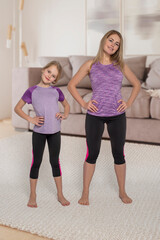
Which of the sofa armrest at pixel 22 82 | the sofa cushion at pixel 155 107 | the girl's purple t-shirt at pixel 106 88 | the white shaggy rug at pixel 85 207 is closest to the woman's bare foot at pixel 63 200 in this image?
the white shaggy rug at pixel 85 207

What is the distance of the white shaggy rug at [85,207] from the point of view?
1.14m

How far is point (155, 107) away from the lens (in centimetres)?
253

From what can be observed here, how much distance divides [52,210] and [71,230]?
204 millimetres

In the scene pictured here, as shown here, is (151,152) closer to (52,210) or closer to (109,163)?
(109,163)

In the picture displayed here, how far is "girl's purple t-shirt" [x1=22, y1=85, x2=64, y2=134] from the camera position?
1.31m

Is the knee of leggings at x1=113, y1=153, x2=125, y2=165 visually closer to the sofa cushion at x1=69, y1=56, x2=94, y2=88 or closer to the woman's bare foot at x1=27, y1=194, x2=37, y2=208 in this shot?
the woman's bare foot at x1=27, y1=194, x2=37, y2=208

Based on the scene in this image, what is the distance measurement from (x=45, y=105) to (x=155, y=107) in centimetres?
146

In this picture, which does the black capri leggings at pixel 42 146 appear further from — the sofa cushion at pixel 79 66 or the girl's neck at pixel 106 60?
the sofa cushion at pixel 79 66

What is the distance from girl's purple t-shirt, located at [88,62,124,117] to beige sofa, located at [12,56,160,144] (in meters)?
1.27

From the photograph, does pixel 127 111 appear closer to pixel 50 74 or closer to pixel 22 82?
pixel 22 82

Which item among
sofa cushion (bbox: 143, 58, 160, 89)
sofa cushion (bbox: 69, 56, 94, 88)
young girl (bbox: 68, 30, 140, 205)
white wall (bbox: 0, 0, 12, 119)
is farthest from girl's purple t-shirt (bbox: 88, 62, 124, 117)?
white wall (bbox: 0, 0, 12, 119)

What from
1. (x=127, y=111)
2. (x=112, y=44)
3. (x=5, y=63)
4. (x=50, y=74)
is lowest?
(x=127, y=111)

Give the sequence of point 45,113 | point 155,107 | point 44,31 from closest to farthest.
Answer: point 45,113 < point 155,107 < point 44,31

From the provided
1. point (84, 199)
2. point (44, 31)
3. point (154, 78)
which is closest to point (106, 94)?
point (84, 199)
